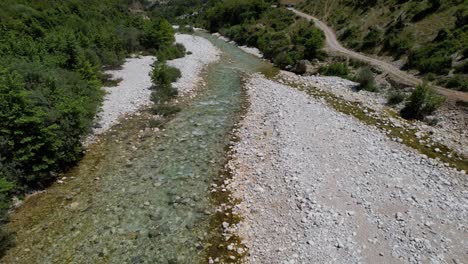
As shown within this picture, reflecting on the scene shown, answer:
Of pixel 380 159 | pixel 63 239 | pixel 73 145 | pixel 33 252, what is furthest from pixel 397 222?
pixel 73 145

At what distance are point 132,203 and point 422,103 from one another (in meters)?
23.3

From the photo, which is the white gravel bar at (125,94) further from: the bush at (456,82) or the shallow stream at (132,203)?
the bush at (456,82)

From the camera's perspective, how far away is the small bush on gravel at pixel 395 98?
25703mm

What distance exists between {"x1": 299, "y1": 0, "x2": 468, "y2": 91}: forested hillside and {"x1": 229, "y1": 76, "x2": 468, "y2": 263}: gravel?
13216mm

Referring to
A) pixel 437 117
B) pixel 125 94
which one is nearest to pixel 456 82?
pixel 437 117

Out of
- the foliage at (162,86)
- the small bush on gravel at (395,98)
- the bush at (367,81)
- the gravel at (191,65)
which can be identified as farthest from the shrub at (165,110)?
the small bush on gravel at (395,98)

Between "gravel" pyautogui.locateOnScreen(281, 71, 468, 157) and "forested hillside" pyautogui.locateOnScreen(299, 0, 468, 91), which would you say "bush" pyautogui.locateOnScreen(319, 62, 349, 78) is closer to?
"gravel" pyautogui.locateOnScreen(281, 71, 468, 157)

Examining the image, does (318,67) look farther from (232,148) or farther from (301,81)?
(232,148)

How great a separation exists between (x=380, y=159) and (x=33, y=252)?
18.5 meters

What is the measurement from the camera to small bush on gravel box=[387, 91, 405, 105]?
84.3 feet

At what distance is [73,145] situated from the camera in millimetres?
16656

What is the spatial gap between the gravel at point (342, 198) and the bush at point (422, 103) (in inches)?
196

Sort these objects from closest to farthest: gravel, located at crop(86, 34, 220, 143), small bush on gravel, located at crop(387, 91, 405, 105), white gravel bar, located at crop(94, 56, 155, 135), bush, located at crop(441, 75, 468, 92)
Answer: white gravel bar, located at crop(94, 56, 155, 135) → gravel, located at crop(86, 34, 220, 143) → bush, located at crop(441, 75, 468, 92) → small bush on gravel, located at crop(387, 91, 405, 105)

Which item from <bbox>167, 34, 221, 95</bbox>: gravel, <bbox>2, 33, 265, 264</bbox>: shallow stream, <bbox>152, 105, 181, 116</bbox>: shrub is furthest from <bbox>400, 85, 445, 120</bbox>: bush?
<bbox>167, 34, 221, 95</bbox>: gravel
